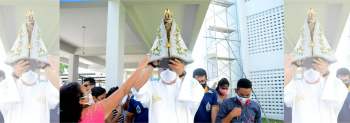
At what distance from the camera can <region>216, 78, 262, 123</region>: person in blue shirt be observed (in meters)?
2.19

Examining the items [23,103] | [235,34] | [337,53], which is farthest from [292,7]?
[23,103]

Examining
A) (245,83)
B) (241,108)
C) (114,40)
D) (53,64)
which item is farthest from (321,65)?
(114,40)

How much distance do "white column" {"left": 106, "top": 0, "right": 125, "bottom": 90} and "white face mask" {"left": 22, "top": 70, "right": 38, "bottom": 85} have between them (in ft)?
5.40

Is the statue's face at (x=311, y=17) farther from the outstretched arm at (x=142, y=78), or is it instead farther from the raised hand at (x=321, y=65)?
the outstretched arm at (x=142, y=78)

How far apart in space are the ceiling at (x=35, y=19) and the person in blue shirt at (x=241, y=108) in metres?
1.54

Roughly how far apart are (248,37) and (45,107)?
2.20m

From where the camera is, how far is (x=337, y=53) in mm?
1841

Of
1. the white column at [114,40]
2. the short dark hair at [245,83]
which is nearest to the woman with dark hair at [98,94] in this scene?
the white column at [114,40]

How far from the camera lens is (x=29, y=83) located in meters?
1.75

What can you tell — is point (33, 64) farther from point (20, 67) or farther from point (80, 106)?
point (80, 106)

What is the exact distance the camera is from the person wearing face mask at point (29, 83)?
1.73 m

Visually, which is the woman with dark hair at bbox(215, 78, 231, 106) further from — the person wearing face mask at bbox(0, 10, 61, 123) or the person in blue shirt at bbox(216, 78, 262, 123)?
the person wearing face mask at bbox(0, 10, 61, 123)

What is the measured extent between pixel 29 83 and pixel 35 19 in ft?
1.58

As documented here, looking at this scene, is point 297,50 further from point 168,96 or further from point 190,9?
point 190,9
